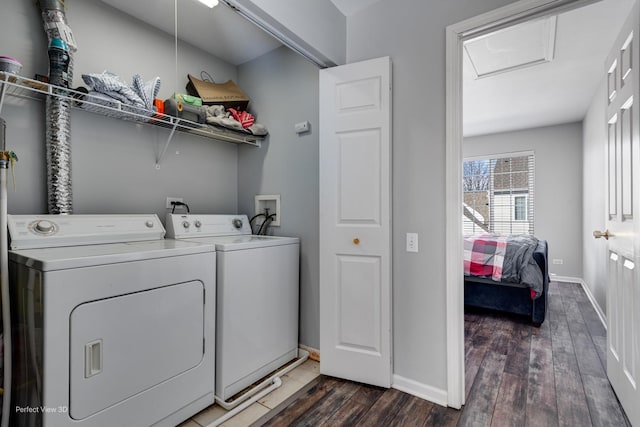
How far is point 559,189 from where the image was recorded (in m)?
5.07

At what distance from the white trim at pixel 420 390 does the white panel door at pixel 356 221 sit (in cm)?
7

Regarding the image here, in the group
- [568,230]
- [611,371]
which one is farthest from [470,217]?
[611,371]

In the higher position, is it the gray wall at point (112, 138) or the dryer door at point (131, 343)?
the gray wall at point (112, 138)

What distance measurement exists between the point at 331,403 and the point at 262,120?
2147 mm

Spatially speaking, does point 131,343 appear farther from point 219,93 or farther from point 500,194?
point 500,194

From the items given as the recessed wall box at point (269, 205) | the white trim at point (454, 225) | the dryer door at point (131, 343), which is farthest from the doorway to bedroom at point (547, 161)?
the dryer door at point (131, 343)

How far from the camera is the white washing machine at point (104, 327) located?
1181mm

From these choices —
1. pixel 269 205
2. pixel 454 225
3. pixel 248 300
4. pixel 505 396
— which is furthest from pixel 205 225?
pixel 505 396

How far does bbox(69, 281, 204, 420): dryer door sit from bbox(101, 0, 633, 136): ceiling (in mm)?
1518

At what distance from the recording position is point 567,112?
4.46 metres

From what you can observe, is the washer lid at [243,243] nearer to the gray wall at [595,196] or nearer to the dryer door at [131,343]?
the dryer door at [131,343]

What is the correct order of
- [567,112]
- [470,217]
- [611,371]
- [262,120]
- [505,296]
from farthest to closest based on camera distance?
[470,217] → [567,112] → [505,296] → [262,120] → [611,371]

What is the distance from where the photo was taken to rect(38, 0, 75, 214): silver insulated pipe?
1.63m

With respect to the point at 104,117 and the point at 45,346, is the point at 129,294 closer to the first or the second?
the point at 45,346
